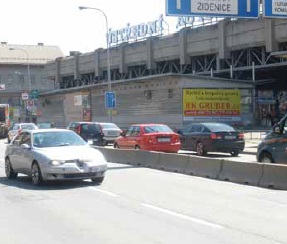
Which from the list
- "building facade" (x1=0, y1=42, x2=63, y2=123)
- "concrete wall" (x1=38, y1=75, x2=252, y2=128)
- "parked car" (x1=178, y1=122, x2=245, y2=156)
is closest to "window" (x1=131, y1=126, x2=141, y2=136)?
"parked car" (x1=178, y1=122, x2=245, y2=156)

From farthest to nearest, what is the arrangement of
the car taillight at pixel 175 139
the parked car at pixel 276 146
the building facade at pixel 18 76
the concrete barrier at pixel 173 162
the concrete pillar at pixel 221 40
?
1. the building facade at pixel 18 76
2. the concrete pillar at pixel 221 40
3. the car taillight at pixel 175 139
4. the concrete barrier at pixel 173 162
5. the parked car at pixel 276 146

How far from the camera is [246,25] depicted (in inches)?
1976

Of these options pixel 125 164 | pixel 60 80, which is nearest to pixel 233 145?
pixel 125 164

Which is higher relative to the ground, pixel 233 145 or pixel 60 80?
pixel 60 80

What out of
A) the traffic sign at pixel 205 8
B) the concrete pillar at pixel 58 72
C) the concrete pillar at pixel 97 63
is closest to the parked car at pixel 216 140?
the traffic sign at pixel 205 8

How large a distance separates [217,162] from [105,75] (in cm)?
6044

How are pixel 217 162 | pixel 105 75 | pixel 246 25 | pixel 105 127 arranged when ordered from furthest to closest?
pixel 105 75 → pixel 246 25 → pixel 105 127 → pixel 217 162

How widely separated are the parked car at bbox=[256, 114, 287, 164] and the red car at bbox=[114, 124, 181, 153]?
8575 millimetres

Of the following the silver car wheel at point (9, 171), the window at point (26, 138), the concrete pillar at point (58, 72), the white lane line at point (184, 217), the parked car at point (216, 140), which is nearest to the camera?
the white lane line at point (184, 217)

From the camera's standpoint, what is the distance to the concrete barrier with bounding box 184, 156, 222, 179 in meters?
16.5

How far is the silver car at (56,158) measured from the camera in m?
14.5

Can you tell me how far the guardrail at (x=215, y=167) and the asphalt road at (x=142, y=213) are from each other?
416mm

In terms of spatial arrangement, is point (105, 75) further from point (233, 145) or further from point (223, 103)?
point (233, 145)

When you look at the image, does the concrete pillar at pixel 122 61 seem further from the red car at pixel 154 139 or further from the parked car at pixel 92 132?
the red car at pixel 154 139
